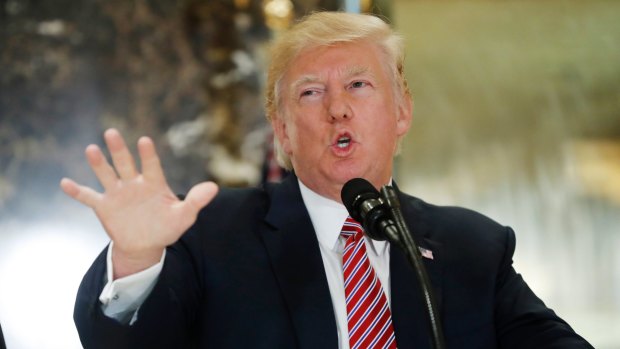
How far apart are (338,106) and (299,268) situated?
1.42 ft

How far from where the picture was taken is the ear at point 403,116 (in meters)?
2.58

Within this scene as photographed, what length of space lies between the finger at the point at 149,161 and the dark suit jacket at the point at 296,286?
367mm

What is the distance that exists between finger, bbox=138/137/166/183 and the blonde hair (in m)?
0.87

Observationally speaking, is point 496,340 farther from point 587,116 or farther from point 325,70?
point 587,116

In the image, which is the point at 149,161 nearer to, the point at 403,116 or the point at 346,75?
the point at 346,75

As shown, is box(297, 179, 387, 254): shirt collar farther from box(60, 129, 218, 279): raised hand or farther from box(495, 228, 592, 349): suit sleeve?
box(60, 129, 218, 279): raised hand

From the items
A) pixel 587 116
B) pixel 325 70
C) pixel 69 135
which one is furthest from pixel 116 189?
pixel 587 116

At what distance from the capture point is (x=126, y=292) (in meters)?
1.80

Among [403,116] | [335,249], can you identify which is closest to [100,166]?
[335,249]

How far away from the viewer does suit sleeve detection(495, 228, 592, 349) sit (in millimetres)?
2232

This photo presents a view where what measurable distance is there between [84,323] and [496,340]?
3.56 ft

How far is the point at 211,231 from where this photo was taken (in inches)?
89.0

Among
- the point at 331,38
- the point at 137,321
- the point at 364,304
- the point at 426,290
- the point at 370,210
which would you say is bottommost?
the point at 364,304

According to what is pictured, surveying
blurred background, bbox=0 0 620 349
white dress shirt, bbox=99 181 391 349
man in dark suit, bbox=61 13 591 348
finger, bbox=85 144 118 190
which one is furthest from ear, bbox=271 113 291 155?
blurred background, bbox=0 0 620 349
